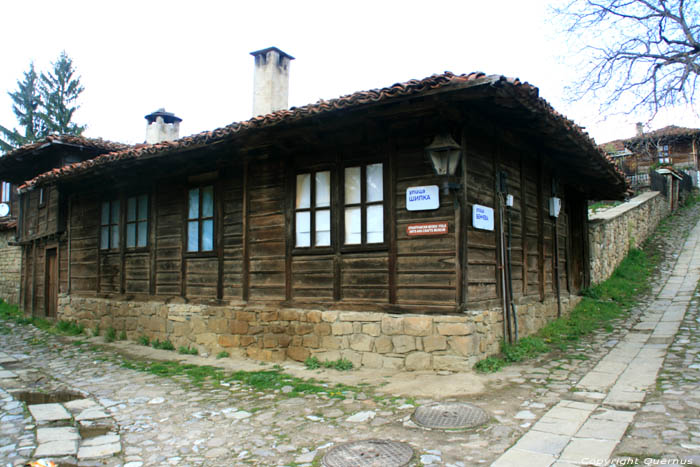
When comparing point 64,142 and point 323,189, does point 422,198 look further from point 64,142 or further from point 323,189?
point 64,142

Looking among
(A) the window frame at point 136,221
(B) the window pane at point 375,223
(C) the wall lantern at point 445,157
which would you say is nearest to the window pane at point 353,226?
(B) the window pane at point 375,223

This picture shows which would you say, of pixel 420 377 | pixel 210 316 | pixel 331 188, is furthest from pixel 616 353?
pixel 210 316

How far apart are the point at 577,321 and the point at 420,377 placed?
15.4 ft

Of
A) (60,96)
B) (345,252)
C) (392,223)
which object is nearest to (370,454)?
(392,223)

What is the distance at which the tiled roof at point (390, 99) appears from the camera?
5.15m

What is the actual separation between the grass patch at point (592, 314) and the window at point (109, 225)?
813 cm

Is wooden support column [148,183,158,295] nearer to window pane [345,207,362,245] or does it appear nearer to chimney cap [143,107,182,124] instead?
window pane [345,207,362,245]

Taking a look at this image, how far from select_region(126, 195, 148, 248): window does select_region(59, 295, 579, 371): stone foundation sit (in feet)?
4.12

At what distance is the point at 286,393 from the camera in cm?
570

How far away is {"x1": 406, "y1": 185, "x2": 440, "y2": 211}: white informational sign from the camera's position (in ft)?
20.4

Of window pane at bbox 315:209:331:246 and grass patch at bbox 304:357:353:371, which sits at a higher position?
window pane at bbox 315:209:331:246

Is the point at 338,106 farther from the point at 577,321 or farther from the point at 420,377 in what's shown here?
the point at 577,321

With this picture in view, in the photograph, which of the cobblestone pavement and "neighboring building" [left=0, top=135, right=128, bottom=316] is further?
"neighboring building" [left=0, top=135, right=128, bottom=316]
